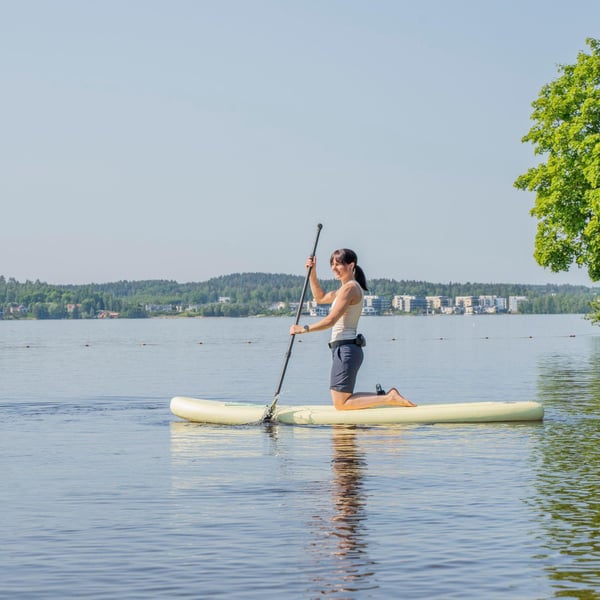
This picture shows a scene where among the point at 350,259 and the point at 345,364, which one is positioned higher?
the point at 350,259

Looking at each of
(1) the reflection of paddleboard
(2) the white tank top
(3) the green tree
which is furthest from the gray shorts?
(3) the green tree

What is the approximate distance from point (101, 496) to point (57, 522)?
1562mm

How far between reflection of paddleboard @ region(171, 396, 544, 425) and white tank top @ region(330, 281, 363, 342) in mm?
1480

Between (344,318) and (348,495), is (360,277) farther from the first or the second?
(348,495)

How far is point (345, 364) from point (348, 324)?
62 cm

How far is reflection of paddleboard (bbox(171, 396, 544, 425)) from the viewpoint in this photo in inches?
751

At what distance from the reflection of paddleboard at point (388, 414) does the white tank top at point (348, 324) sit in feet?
4.85

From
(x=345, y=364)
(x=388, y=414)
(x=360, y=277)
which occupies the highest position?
(x=360, y=277)

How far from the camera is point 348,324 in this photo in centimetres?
1808

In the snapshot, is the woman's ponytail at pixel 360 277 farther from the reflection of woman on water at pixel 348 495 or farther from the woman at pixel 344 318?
the reflection of woman on water at pixel 348 495

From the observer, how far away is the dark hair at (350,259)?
17.9 metres

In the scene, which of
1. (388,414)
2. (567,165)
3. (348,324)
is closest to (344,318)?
(348,324)

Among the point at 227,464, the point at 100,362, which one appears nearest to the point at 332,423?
the point at 227,464

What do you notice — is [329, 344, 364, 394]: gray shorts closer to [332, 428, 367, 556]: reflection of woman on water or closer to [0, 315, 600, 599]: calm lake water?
[0, 315, 600, 599]: calm lake water
